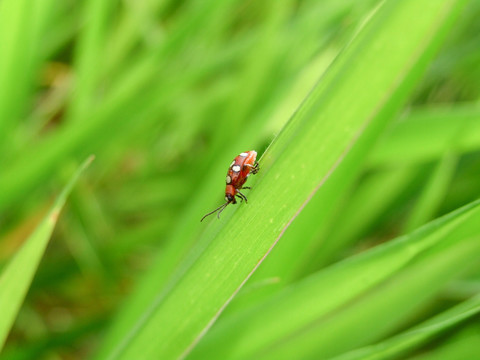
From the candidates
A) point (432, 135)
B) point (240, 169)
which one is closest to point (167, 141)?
point (432, 135)

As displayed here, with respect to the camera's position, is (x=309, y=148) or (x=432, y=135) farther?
(x=432, y=135)

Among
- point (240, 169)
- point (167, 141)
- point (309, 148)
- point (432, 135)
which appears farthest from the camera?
point (167, 141)

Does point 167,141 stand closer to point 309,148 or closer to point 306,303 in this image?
point 306,303

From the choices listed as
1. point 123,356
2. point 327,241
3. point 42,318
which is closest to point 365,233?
point 327,241

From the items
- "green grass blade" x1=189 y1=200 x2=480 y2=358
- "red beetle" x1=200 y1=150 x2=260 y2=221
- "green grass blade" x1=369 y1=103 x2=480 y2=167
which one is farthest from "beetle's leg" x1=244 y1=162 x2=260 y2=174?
"green grass blade" x1=369 y1=103 x2=480 y2=167

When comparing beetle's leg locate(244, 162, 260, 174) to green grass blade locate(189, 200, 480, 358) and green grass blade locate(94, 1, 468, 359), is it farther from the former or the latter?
green grass blade locate(189, 200, 480, 358)
